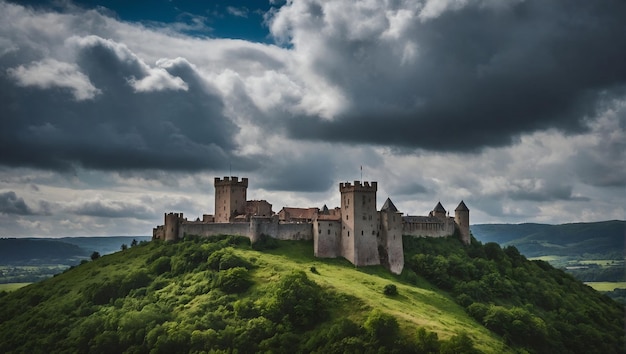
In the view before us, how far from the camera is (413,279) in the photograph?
381 ft

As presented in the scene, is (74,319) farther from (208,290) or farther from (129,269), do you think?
(208,290)

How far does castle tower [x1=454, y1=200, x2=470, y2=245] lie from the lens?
14138 cm

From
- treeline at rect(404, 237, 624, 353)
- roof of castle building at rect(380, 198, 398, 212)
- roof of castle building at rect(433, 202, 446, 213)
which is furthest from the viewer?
roof of castle building at rect(433, 202, 446, 213)

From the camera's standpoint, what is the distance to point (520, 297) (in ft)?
403

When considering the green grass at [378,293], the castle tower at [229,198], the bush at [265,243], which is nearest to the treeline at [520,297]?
the green grass at [378,293]

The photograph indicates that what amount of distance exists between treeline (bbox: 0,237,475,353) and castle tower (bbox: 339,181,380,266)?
17.5 m

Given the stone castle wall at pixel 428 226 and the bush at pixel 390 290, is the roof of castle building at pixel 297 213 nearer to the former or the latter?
the stone castle wall at pixel 428 226

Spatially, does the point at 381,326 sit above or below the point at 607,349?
above

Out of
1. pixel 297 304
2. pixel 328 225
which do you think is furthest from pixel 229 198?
pixel 297 304

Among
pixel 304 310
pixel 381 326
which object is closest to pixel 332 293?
pixel 304 310

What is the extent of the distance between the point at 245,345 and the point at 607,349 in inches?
2936

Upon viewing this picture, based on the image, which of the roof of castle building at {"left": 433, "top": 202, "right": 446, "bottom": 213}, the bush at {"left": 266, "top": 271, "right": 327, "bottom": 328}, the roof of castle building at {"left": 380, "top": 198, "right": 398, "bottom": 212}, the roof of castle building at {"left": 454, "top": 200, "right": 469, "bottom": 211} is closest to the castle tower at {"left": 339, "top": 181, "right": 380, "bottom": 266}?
the roof of castle building at {"left": 380, "top": 198, "right": 398, "bottom": 212}

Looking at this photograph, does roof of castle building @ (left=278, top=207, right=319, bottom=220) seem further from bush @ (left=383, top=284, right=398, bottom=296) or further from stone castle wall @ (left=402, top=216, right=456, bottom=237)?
bush @ (left=383, top=284, right=398, bottom=296)

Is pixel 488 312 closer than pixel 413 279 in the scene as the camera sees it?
Yes
